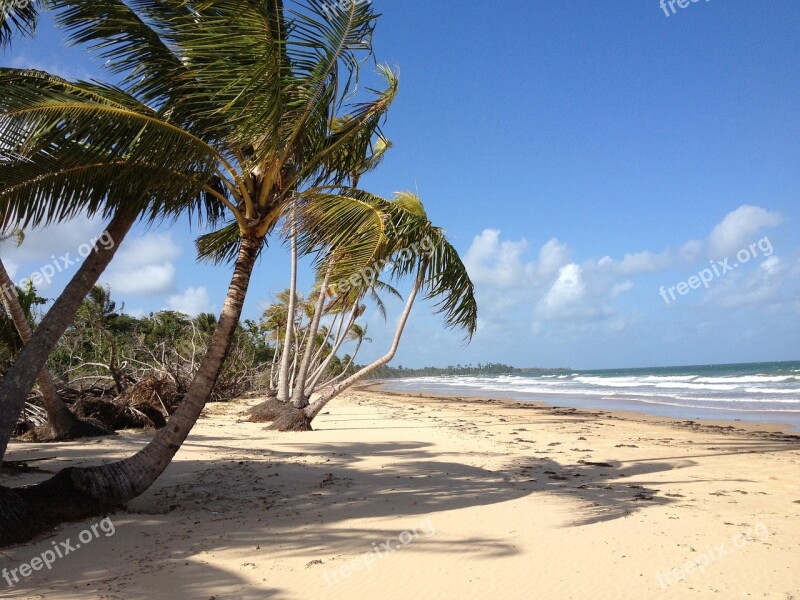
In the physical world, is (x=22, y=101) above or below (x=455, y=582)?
above

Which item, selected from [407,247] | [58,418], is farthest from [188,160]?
[58,418]

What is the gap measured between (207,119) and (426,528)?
16.1 feet

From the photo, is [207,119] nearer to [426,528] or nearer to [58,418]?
[426,528]

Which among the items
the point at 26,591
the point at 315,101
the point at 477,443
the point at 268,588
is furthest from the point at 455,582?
the point at 477,443

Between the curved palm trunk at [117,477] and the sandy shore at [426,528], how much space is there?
19 centimetres

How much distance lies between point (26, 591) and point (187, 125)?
15.4 feet

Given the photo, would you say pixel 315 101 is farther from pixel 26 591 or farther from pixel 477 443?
Result: pixel 477 443

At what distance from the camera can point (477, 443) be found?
1242 cm

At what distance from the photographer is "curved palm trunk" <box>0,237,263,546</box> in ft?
15.9

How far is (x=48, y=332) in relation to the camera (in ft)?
17.9

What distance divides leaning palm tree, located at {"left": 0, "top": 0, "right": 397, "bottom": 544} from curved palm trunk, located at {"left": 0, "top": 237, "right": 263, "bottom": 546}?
0.04 ft

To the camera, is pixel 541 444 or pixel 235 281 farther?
pixel 541 444

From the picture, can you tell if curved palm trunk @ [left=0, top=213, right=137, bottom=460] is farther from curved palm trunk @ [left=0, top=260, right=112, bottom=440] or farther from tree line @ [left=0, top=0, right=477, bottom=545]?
curved palm trunk @ [left=0, top=260, right=112, bottom=440]

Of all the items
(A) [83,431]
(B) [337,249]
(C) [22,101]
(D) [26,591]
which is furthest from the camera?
(A) [83,431]
